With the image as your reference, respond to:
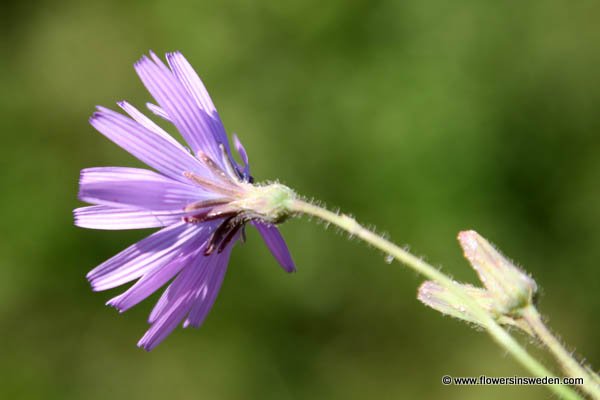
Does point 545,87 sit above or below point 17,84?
above

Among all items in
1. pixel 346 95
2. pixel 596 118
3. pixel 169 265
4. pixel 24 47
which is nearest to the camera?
pixel 169 265

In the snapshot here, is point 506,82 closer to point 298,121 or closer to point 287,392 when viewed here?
point 298,121

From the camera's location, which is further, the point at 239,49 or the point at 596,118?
the point at 239,49

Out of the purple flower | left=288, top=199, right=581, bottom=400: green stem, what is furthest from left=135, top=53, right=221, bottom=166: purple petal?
left=288, top=199, right=581, bottom=400: green stem

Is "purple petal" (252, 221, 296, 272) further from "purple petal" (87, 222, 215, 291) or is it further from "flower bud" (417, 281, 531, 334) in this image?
"flower bud" (417, 281, 531, 334)

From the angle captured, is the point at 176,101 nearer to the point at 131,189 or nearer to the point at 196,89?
the point at 196,89

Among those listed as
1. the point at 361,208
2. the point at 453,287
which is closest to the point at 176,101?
the point at 453,287

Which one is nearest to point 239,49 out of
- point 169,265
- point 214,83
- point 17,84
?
point 214,83
